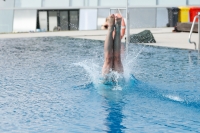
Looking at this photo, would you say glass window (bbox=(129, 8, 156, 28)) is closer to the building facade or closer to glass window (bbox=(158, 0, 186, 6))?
the building facade

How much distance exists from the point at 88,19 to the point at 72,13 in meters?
1.19

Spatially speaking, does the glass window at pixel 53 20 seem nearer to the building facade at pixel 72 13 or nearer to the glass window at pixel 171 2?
the building facade at pixel 72 13

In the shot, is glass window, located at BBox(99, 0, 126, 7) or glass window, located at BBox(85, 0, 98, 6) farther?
glass window, located at BBox(85, 0, 98, 6)

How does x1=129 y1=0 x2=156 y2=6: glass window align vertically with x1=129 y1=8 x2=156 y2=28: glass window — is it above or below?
above

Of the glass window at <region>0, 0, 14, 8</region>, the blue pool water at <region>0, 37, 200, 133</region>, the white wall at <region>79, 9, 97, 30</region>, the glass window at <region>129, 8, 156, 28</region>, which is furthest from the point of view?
the white wall at <region>79, 9, 97, 30</region>

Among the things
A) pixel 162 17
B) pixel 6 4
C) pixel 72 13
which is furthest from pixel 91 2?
pixel 6 4

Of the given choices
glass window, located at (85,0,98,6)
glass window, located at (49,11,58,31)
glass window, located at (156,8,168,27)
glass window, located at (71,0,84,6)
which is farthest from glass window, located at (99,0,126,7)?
glass window, located at (49,11,58,31)

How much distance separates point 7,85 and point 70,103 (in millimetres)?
2164

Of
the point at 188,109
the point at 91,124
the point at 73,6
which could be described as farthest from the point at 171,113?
the point at 73,6

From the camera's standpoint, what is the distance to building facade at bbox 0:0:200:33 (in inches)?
1165

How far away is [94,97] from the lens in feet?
27.4

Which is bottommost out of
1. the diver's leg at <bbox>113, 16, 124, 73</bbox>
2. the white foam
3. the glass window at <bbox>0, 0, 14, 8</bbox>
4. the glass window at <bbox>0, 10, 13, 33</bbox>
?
the white foam

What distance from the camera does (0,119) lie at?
6.80m

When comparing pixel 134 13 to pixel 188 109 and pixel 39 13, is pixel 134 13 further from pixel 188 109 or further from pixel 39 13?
pixel 188 109
